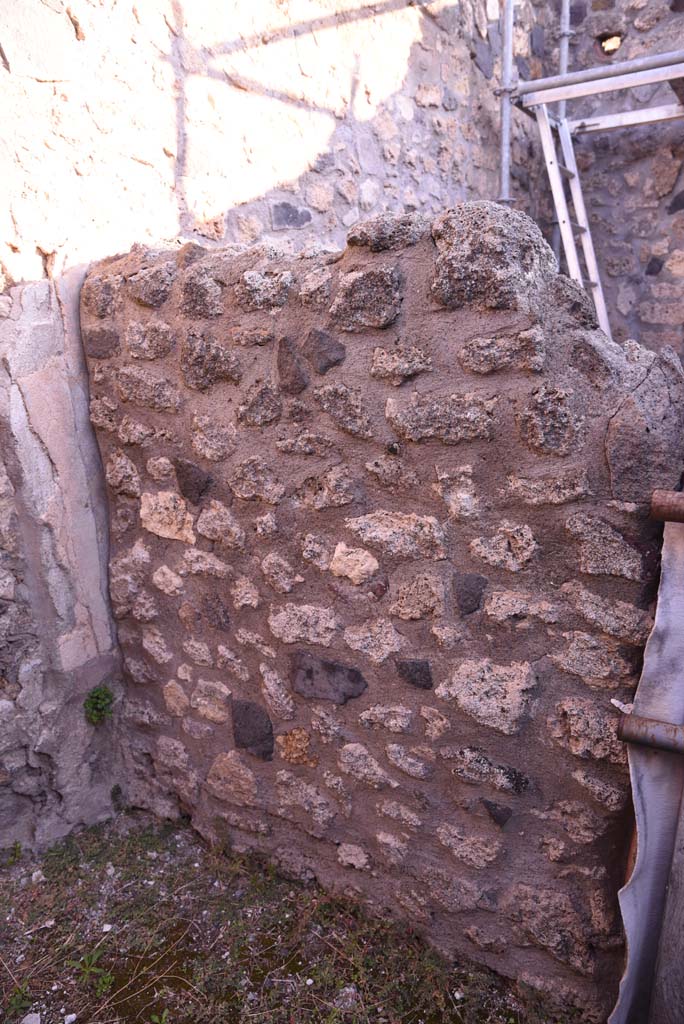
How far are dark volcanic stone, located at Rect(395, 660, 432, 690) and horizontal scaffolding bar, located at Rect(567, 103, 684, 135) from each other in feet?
11.7

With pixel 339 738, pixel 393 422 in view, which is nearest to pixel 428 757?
pixel 339 738

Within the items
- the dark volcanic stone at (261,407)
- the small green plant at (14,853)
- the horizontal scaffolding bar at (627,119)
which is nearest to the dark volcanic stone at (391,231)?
the dark volcanic stone at (261,407)

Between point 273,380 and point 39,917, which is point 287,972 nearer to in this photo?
point 39,917

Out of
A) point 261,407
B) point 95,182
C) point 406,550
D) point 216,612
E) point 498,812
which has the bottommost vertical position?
point 498,812

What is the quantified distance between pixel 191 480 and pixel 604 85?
3172 millimetres

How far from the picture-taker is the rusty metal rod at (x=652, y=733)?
150 centimetres

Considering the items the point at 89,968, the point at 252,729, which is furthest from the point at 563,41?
the point at 89,968

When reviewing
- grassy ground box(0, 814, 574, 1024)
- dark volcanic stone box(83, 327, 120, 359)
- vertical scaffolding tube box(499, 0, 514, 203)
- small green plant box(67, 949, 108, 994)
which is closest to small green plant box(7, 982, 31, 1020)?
grassy ground box(0, 814, 574, 1024)

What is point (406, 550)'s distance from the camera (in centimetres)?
185

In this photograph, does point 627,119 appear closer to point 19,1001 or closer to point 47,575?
point 47,575

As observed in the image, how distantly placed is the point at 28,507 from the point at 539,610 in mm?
1529

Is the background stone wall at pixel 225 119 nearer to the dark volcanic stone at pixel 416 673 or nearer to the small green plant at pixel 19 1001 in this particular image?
the dark volcanic stone at pixel 416 673

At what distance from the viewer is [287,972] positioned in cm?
200

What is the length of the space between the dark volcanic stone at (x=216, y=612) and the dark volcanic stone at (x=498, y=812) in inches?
35.8
